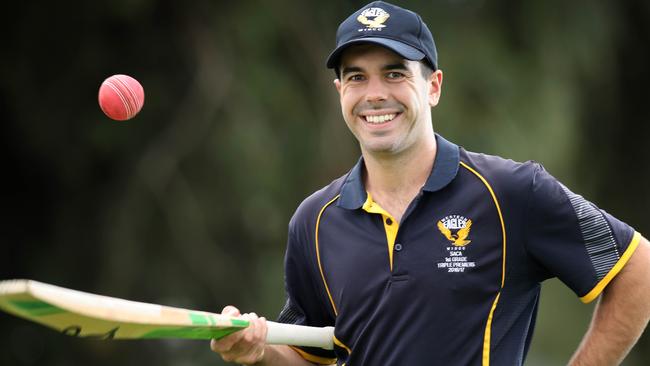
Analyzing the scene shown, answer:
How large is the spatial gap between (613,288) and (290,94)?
7.16 metres

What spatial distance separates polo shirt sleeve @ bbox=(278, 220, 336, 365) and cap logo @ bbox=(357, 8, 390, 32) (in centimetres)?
75

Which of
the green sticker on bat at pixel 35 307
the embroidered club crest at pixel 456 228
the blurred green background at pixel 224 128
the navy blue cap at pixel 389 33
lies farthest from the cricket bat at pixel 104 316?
the blurred green background at pixel 224 128

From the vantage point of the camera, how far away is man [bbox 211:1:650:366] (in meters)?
3.89

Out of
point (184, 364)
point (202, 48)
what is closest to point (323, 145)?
point (202, 48)

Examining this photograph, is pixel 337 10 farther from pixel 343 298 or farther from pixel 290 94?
pixel 343 298

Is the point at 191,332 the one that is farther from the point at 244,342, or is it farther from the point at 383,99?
the point at 383,99

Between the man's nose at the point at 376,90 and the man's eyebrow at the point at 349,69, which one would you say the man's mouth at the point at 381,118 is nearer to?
the man's nose at the point at 376,90

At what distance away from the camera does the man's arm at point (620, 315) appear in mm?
3875

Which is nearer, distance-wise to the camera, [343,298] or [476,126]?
[343,298]

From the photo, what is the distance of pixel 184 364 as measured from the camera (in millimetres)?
11898

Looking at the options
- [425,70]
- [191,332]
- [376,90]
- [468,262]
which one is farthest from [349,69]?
[191,332]

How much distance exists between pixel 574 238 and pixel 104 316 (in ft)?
4.70

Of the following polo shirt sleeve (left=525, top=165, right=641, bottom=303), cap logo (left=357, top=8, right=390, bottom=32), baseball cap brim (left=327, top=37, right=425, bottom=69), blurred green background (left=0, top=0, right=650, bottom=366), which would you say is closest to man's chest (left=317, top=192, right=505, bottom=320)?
polo shirt sleeve (left=525, top=165, right=641, bottom=303)

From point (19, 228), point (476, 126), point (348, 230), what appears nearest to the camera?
point (348, 230)
